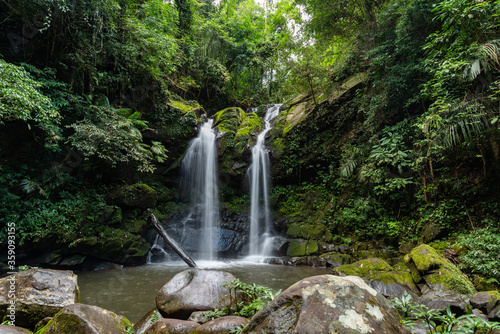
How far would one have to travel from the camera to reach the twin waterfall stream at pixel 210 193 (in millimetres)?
10797

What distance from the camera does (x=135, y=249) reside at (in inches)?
329

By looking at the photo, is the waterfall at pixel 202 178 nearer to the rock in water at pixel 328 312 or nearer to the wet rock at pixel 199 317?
the wet rock at pixel 199 317

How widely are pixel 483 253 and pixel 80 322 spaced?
7.30m

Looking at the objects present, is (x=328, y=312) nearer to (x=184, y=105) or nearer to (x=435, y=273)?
(x=435, y=273)

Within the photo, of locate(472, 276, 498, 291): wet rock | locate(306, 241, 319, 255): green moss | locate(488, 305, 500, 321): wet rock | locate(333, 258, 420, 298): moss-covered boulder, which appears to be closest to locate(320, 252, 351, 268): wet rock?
locate(306, 241, 319, 255): green moss

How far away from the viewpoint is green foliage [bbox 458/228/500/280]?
4844 millimetres

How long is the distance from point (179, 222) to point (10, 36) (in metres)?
8.48

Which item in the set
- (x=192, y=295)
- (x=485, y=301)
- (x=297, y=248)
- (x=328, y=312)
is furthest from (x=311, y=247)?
(x=328, y=312)

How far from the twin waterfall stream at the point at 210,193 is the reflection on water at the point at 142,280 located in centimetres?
190

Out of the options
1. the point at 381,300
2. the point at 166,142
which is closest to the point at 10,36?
the point at 166,142

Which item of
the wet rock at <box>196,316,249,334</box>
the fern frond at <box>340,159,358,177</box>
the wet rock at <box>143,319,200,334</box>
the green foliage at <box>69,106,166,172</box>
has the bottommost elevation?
the wet rock at <box>143,319,200,334</box>

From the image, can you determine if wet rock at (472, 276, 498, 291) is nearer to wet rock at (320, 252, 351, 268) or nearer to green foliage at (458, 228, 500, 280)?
green foliage at (458, 228, 500, 280)

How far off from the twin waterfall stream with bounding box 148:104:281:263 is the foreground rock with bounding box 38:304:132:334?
7.69 meters

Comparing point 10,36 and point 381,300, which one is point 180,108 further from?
point 381,300
